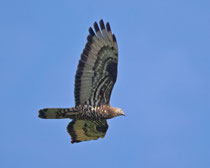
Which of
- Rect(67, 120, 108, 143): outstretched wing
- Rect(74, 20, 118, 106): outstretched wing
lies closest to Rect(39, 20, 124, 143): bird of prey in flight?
Rect(74, 20, 118, 106): outstretched wing

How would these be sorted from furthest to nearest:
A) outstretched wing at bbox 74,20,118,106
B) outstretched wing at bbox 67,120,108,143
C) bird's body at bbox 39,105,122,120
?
outstretched wing at bbox 67,120,108,143, bird's body at bbox 39,105,122,120, outstretched wing at bbox 74,20,118,106

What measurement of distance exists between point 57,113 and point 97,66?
1940 millimetres

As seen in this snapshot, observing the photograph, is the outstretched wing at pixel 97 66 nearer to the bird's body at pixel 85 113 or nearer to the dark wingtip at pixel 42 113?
the bird's body at pixel 85 113

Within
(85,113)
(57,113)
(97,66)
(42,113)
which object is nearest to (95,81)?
(97,66)

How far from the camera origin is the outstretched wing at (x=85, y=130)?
17.1 meters

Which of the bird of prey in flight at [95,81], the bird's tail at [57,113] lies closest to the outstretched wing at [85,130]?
the bird of prey in flight at [95,81]

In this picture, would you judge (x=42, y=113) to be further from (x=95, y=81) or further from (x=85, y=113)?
(x=95, y=81)

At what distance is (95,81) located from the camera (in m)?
16.1

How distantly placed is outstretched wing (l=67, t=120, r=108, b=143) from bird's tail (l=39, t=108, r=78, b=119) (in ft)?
3.20

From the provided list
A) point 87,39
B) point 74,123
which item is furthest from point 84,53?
point 74,123

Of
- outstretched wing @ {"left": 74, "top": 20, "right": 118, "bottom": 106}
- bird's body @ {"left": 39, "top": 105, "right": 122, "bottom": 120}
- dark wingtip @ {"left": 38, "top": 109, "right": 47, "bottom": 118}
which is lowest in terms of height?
bird's body @ {"left": 39, "top": 105, "right": 122, "bottom": 120}

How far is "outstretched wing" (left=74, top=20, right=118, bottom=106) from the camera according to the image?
623 inches

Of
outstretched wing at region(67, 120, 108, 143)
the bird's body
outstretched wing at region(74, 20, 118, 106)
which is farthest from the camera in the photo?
outstretched wing at region(67, 120, 108, 143)

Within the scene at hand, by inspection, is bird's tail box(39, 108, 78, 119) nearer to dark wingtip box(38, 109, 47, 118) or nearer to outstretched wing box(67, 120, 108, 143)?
dark wingtip box(38, 109, 47, 118)
